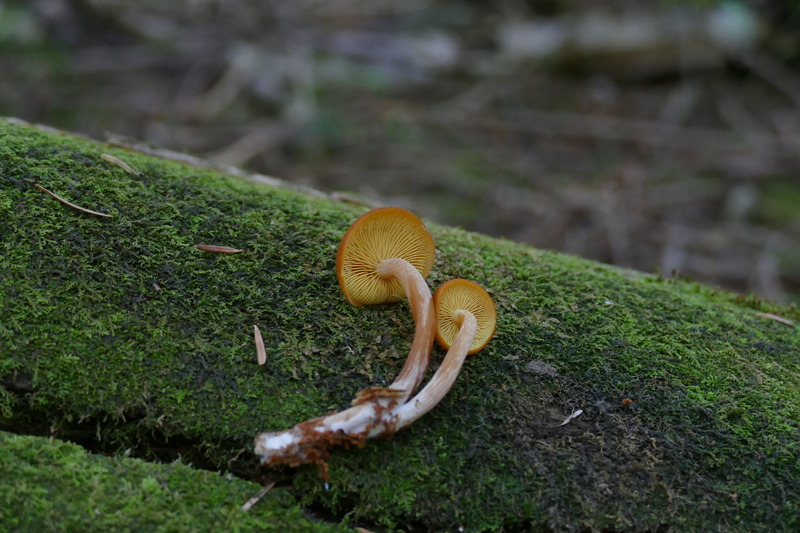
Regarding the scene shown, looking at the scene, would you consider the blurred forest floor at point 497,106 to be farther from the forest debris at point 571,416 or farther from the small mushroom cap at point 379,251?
the forest debris at point 571,416

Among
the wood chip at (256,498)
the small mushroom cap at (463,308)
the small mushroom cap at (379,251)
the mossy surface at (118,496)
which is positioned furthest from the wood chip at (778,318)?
the wood chip at (256,498)

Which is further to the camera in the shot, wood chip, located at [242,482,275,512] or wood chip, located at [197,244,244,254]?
wood chip, located at [197,244,244,254]

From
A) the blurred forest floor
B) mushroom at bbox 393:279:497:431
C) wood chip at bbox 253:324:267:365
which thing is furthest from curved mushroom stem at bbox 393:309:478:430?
the blurred forest floor

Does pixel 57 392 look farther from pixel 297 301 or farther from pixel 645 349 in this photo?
pixel 645 349

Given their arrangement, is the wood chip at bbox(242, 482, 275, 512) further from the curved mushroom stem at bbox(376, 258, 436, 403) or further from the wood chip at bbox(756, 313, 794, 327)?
the wood chip at bbox(756, 313, 794, 327)

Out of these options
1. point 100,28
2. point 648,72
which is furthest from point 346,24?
point 648,72

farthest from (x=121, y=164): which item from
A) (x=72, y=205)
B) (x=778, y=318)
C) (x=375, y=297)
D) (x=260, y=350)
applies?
(x=778, y=318)
